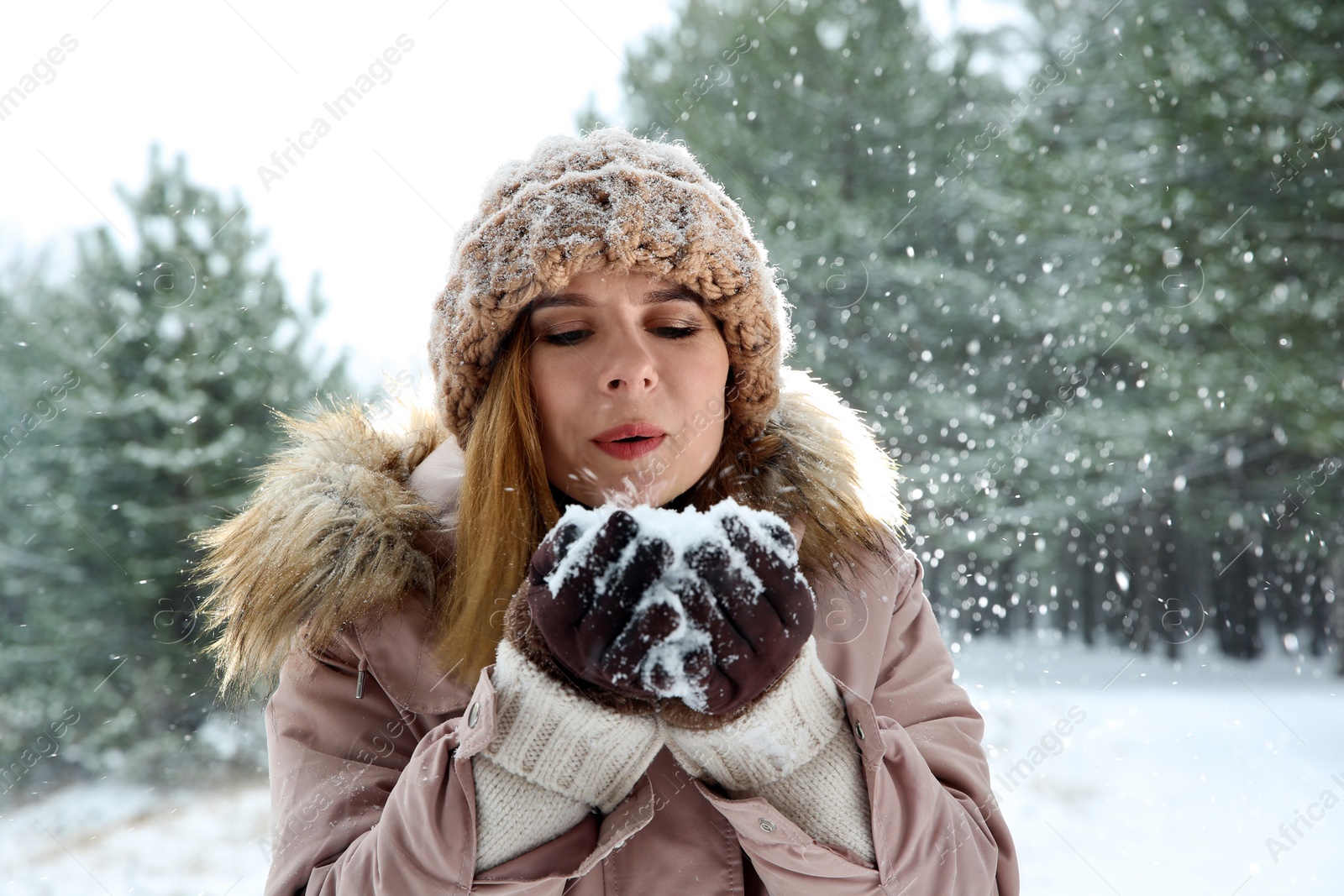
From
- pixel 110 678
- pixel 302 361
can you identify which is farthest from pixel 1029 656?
pixel 110 678

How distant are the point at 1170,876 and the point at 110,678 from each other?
808cm

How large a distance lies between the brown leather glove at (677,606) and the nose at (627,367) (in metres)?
0.41

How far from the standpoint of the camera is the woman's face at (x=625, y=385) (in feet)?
4.80

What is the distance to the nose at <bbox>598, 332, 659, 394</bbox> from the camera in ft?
4.69

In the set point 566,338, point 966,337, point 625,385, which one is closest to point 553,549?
point 625,385

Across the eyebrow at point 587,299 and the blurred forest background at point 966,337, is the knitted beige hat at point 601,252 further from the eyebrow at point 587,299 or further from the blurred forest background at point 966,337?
the blurred forest background at point 966,337

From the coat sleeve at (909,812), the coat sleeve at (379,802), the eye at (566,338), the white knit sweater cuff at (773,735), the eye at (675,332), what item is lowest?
the coat sleeve at (909,812)

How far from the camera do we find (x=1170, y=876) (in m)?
4.78

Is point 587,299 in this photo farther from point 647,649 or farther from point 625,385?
point 647,649

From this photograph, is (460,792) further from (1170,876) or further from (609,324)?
(1170,876)

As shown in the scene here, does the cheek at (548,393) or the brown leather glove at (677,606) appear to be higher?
the cheek at (548,393)

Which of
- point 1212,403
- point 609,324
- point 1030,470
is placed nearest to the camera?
point 609,324

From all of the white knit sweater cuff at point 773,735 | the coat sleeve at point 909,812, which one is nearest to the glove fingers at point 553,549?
the white knit sweater cuff at point 773,735

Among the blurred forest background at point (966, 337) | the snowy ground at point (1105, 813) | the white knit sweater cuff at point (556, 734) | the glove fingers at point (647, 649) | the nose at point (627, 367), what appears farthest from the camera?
the blurred forest background at point (966, 337)
